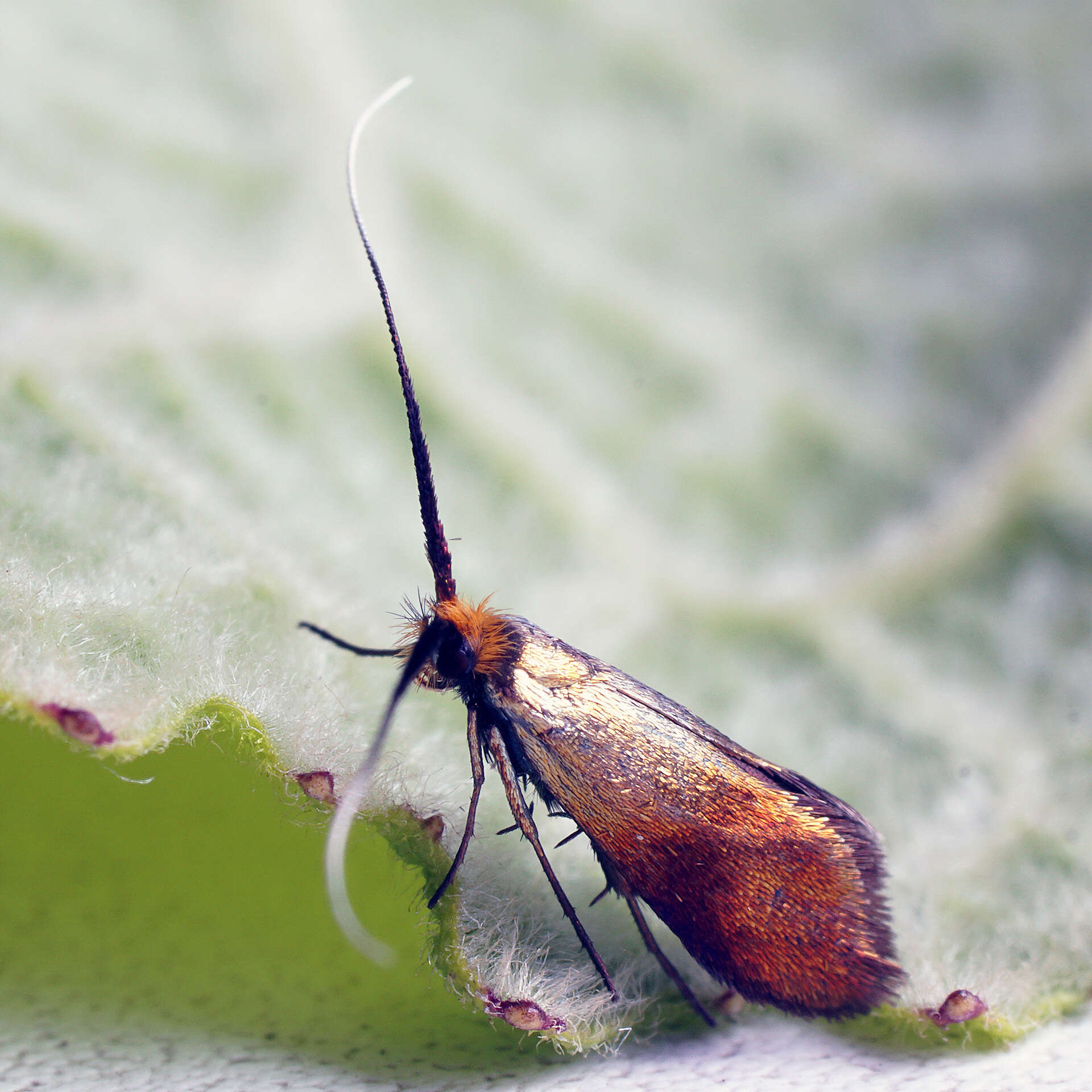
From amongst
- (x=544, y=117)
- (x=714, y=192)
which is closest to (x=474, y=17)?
(x=544, y=117)

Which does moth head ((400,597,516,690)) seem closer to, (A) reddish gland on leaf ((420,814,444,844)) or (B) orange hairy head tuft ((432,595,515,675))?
(B) orange hairy head tuft ((432,595,515,675))

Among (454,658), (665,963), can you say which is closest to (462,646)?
(454,658)

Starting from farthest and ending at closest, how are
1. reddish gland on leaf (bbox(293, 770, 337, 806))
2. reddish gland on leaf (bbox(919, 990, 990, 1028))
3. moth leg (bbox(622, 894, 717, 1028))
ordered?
moth leg (bbox(622, 894, 717, 1028))
reddish gland on leaf (bbox(919, 990, 990, 1028))
reddish gland on leaf (bbox(293, 770, 337, 806))

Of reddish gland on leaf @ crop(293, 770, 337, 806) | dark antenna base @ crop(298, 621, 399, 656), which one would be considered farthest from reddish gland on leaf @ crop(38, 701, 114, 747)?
dark antenna base @ crop(298, 621, 399, 656)

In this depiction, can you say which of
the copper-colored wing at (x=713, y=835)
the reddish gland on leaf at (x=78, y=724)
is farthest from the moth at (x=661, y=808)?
the reddish gland on leaf at (x=78, y=724)

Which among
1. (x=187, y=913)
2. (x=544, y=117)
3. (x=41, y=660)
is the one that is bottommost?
(x=187, y=913)

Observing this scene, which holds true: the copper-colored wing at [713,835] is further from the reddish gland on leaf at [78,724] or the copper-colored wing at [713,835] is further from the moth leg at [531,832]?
the reddish gland on leaf at [78,724]

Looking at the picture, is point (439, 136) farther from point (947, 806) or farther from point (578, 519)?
point (947, 806)
